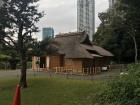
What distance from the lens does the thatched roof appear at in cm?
4853

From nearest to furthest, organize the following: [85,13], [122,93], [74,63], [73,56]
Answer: [122,93] < [73,56] < [74,63] < [85,13]

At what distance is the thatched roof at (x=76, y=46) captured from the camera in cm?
4853

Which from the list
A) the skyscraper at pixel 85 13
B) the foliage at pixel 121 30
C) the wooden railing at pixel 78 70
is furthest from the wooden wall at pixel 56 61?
the skyscraper at pixel 85 13

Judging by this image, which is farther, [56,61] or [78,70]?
[56,61]

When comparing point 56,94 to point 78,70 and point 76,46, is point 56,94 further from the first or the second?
point 76,46

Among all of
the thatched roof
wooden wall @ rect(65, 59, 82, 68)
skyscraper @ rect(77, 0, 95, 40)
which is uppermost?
skyscraper @ rect(77, 0, 95, 40)

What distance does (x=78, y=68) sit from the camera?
48281 mm

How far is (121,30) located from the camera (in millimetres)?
61031

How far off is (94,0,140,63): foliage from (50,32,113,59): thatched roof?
6.10 meters

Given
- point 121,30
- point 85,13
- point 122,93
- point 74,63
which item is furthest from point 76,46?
point 122,93

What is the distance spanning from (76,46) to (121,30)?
45.2ft

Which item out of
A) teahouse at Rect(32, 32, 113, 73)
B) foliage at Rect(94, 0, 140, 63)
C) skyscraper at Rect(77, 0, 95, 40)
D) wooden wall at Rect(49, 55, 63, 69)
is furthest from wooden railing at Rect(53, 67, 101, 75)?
skyscraper at Rect(77, 0, 95, 40)

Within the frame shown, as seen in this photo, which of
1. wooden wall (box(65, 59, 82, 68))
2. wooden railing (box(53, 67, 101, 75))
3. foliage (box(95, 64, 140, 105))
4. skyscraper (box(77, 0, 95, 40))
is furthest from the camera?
skyscraper (box(77, 0, 95, 40))

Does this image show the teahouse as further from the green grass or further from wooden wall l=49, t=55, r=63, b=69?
the green grass
